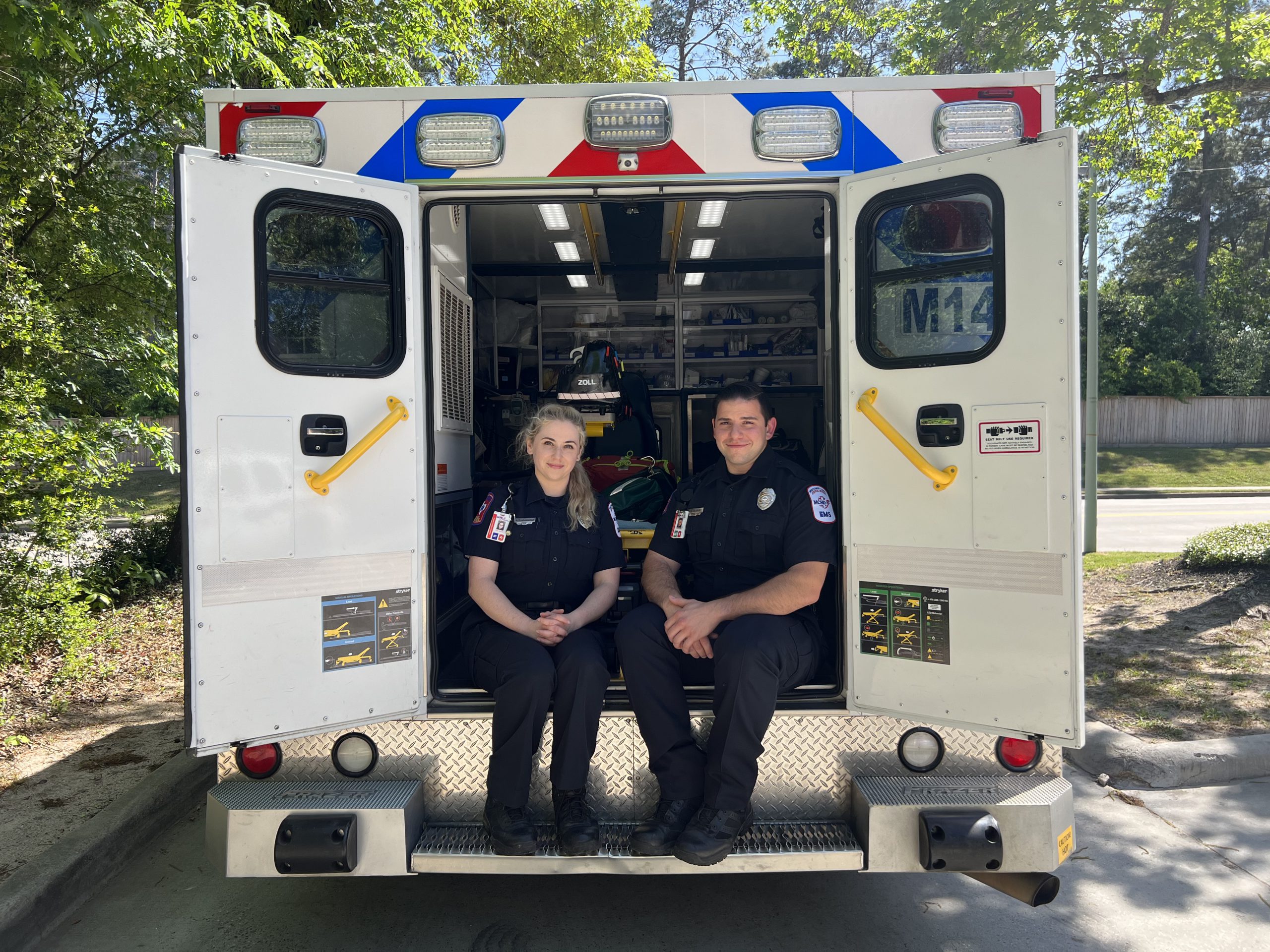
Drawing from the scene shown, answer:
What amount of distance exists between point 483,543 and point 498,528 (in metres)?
0.08

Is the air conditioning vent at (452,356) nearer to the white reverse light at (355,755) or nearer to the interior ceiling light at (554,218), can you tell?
the interior ceiling light at (554,218)

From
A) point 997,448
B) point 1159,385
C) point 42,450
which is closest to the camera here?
point 997,448

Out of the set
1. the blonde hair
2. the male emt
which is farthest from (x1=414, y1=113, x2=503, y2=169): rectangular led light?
the male emt

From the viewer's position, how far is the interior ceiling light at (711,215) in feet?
13.6

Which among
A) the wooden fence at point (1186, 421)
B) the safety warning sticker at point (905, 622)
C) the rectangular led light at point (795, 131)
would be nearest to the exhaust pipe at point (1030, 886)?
the safety warning sticker at point (905, 622)

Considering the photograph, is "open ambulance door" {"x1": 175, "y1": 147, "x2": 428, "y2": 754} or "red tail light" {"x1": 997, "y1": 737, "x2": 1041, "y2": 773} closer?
"open ambulance door" {"x1": 175, "y1": 147, "x2": 428, "y2": 754}

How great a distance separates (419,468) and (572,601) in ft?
2.59

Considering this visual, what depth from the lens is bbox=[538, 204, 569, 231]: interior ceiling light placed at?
423 centimetres

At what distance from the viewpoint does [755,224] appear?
15.5ft

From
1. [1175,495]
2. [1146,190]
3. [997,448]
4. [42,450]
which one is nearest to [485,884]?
[997,448]

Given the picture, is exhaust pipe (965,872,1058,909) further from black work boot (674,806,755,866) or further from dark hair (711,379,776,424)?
dark hair (711,379,776,424)

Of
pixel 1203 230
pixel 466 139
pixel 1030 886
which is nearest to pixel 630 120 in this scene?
pixel 466 139

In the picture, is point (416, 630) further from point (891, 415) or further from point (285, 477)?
point (891, 415)

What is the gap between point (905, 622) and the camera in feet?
8.59
